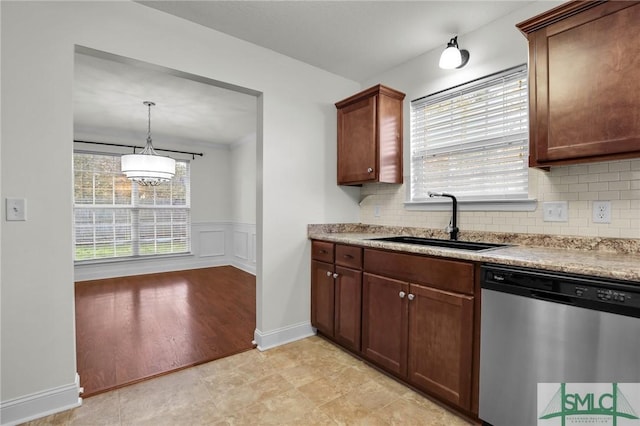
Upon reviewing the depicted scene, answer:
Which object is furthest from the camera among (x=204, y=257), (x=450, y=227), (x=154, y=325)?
(x=204, y=257)

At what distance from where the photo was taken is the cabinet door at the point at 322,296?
8.66 ft

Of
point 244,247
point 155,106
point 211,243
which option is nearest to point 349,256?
point 155,106

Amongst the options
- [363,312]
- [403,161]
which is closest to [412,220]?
[403,161]

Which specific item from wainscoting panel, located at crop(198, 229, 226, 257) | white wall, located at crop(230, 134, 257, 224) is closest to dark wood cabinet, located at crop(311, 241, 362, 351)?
white wall, located at crop(230, 134, 257, 224)

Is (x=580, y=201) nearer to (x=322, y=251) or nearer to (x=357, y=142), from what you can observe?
(x=357, y=142)

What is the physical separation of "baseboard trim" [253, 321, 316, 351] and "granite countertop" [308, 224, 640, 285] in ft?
3.07

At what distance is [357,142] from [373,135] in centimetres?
20

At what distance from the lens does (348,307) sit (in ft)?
8.02

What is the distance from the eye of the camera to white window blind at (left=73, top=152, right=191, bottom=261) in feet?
16.8

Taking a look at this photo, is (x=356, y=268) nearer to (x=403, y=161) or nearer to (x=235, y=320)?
(x=403, y=161)

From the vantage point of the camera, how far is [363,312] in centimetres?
230

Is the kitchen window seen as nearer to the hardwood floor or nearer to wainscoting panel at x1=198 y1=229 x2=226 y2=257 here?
the hardwood floor

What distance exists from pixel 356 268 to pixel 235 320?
1637 millimetres

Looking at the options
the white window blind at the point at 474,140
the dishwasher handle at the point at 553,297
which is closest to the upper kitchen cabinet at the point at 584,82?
the white window blind at the point at 474,140
